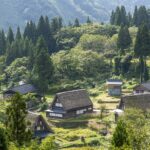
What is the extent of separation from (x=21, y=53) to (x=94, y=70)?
19714 mm

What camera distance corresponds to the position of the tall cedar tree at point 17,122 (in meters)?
32.2

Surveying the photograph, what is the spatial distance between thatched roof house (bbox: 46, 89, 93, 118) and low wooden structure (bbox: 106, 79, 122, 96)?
8.25 meters

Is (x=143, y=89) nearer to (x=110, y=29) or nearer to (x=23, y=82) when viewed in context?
(x=23, y=82)

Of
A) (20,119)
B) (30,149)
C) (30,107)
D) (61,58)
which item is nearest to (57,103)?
(30,107)

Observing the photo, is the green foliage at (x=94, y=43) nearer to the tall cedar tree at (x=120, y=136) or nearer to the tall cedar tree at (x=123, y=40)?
the tall cedar tree at (x=123, y=40)

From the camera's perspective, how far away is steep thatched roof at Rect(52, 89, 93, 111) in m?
62.5

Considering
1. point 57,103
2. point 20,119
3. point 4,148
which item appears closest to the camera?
point 4,148

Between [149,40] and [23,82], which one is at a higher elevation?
[149,40]

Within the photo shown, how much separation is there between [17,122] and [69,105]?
101 feet

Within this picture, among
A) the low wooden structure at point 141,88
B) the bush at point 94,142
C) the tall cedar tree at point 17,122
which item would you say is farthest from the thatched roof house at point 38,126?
the low wooden structure at point 141,88

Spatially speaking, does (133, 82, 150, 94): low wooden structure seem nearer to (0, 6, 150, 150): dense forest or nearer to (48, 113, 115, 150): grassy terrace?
(0, 6, 150, 150): dense forest

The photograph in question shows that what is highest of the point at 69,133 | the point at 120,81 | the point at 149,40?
the point at 149,40

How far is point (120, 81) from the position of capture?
2864 inches

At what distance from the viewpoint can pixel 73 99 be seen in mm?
63562
